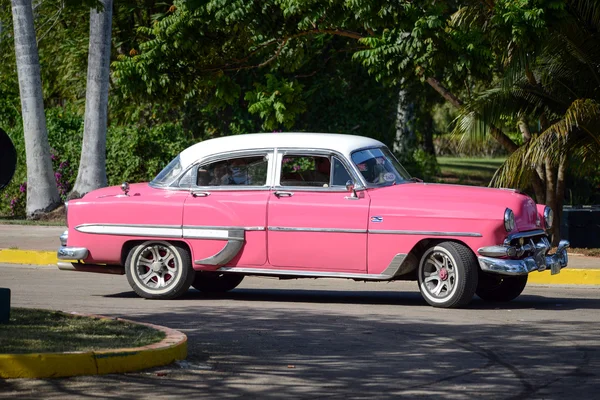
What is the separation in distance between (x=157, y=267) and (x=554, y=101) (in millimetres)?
8128

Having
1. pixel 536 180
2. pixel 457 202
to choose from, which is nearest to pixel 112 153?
pixel 536 180

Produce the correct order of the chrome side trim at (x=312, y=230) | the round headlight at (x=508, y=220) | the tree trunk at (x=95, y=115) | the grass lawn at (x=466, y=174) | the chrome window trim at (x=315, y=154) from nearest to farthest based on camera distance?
the round headlight at (x=508, y=220) < the chrome side trim at (x=312, y=230) < the chrome window trim at (x=315, y=154) < the tree trunk at (x=95, y=115) < the grass lawn at (x=466, y=174)

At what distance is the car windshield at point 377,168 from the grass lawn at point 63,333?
11.6 ft

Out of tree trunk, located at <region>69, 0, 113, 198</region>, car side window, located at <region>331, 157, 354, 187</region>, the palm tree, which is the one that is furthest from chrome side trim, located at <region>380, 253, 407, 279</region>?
tree trunk, located at <region>69, 0, 113, 198</region>

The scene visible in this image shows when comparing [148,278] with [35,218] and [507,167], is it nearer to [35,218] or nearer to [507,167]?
[507,167]

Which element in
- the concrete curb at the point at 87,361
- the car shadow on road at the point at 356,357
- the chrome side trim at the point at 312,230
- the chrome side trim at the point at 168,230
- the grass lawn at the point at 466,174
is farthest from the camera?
the grass lawn at the point at 466,174

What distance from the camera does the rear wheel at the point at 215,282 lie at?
515 inches

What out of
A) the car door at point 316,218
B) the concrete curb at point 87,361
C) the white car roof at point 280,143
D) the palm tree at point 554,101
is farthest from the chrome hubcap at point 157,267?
the palm tree at point 554,101

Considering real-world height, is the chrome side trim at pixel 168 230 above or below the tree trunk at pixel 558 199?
Answer: below

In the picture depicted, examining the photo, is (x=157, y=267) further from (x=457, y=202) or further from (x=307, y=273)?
(x=457, y=202)

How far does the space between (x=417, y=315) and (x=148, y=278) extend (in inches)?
123

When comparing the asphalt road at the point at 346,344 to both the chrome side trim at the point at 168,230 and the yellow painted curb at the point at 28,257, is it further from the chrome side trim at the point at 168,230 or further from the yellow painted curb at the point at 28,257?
the yellow painted curb at the point at 28,257

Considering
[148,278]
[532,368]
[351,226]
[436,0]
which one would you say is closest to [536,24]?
[436,0]

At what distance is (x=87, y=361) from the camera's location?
7.56m
